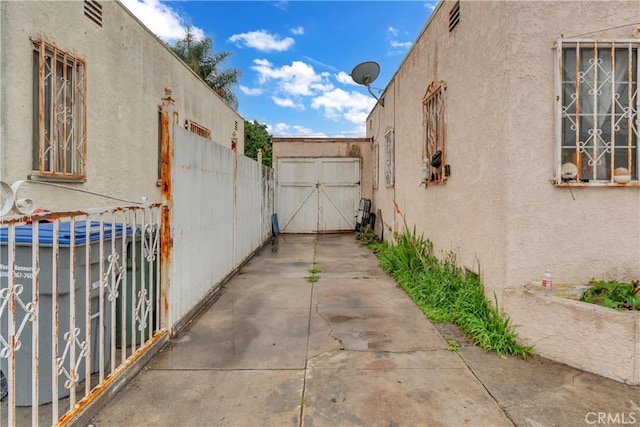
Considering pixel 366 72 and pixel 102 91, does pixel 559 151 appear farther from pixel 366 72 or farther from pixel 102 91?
pixel 366 72

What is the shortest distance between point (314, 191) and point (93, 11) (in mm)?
8135

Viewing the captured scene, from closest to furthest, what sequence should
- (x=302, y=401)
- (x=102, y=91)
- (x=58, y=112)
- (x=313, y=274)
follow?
(x=302, y=401) < (x=58, y=112) < (x=102, y=91) < (x=313, y=274)

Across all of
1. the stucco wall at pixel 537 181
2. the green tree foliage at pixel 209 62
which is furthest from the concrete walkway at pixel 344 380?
the green tree foliage at pixel 209 62

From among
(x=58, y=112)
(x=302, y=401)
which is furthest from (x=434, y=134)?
(x=58, y=112)

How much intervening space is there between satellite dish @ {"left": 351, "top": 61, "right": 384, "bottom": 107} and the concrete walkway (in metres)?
6.67

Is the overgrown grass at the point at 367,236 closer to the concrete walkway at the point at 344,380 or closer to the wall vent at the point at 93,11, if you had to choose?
the concrete walkway at the point at 344,380

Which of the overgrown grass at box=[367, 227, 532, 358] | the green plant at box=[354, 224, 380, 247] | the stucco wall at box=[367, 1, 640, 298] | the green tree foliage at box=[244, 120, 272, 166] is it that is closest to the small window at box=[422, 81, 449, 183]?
the overgrown grass at box=[367, 227, 532, 358]

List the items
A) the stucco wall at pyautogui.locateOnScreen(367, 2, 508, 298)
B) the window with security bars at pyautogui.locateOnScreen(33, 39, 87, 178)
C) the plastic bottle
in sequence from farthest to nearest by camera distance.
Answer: the window with security bars at pyautogui.locateOnScreen(33, 39, 87, 178), the stucco wall at pyautogui.locateOnScreen(367, 2, 508, 298), the plastic bottle

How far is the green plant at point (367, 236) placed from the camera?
32.2ft

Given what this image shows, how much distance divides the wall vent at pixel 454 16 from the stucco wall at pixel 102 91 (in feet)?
15.0

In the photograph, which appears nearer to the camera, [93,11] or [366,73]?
[93,11]

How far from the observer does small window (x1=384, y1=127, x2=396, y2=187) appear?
8422mm

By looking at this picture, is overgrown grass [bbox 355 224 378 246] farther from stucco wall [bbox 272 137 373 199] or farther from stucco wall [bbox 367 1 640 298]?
stucco wall [bbox 367 1 640 298]

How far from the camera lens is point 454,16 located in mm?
4512
